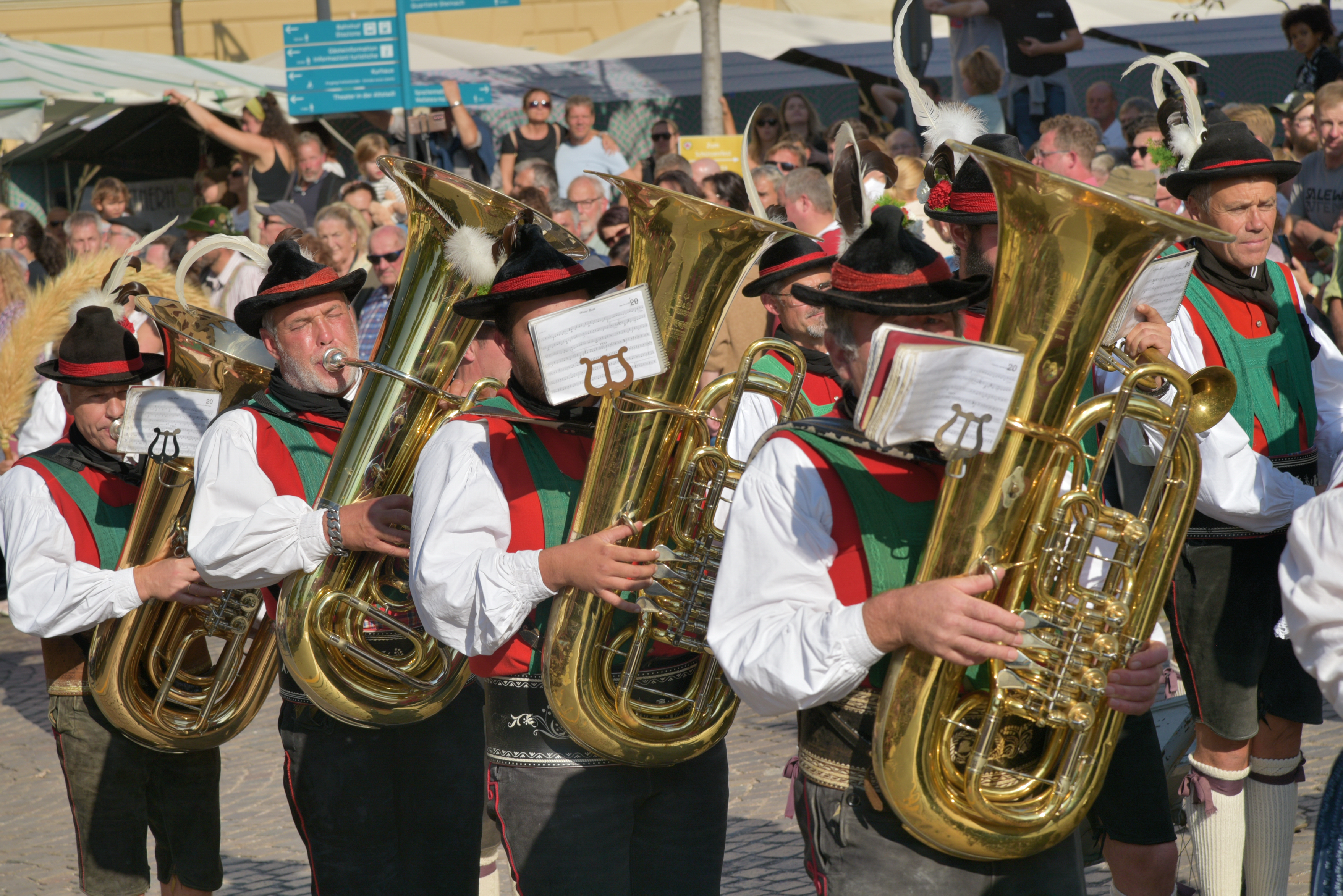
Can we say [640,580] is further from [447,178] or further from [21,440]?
[21,440]

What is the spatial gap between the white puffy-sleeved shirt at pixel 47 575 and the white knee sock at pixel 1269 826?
3.25 metres

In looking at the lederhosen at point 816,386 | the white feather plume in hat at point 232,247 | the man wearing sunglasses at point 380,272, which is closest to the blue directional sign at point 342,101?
the man wearing sunglasses at point 380,272

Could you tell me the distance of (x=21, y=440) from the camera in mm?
6285

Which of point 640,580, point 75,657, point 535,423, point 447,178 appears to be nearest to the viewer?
point 640,580

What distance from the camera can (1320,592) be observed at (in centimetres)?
236

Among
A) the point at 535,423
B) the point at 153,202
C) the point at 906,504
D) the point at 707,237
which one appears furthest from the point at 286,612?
the point at 153,202

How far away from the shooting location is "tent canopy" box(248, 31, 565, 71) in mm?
16719

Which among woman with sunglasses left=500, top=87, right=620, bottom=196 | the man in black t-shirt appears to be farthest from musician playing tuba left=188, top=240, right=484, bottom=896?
woman with sunglasses left=500, top=87, right=620, bottom=196

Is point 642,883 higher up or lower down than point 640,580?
lower down

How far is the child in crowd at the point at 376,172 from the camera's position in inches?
409

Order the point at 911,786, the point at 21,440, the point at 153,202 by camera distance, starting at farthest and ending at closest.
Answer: the point at 153,202
the point at 21,440
the point at 911,786

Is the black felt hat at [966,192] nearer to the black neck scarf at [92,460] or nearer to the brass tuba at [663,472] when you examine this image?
the brass tuba at [663,472]

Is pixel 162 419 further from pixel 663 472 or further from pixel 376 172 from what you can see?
pixel 376 172

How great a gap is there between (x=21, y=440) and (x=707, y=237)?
4.35m
